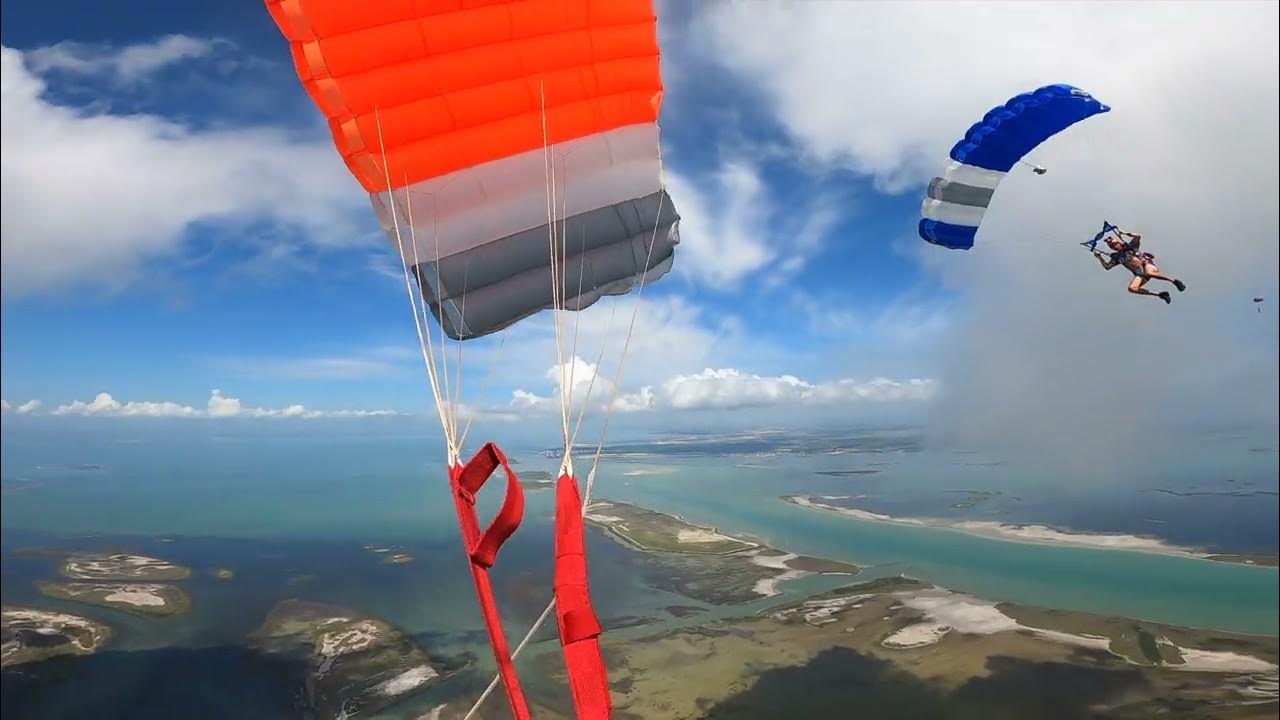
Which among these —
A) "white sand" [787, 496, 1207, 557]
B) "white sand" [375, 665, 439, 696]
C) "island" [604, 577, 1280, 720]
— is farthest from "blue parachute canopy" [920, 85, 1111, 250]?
"white sand" [787, 496, 1207, 557]

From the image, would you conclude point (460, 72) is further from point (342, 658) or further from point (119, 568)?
point (119, 568)

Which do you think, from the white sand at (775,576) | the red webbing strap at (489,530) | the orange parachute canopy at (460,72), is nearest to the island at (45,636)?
the white sand at (775,576)

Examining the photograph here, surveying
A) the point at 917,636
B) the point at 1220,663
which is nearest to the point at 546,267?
the point at 917,636

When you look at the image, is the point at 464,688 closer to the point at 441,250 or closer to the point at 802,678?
the point at 802,678

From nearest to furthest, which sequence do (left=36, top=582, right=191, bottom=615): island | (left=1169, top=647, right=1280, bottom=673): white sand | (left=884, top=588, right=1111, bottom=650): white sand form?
(left=1169, top=647, right=1280, bottom=673): white sand, (left=884, top=588, right=1111, bottom=650): white sand, (left=36, top=582, right=191, bottom=615): island

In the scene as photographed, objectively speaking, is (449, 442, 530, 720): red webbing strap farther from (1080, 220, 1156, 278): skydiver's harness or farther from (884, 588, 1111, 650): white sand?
(884, 588, 1111, 650): white sand
